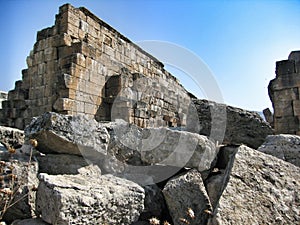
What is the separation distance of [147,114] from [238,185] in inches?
248

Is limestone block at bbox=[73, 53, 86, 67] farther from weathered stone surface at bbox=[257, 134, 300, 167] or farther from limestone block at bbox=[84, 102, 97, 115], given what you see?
weathered stone surface at bbox=[257, 134, 300, 167]

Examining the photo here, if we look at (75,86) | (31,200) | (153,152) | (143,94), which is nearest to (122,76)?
(143,94)

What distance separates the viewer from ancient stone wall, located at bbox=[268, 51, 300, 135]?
312 inches

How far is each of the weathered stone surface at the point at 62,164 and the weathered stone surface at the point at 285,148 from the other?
1950mm

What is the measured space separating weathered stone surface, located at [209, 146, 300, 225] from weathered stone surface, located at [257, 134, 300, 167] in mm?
424

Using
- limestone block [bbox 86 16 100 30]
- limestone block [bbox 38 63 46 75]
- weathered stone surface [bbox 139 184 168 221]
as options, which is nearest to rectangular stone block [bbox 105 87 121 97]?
limestone block [bbox 38 63 46 75]

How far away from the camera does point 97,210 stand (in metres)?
1.86

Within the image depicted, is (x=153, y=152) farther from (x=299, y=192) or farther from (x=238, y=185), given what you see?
(x=299, y=192)

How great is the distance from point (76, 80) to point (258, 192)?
5.31 meters

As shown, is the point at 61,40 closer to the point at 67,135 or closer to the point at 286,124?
the point at 67,135

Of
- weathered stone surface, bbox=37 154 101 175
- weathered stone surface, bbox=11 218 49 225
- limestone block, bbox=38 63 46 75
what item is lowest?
weathered stone surface, bbox=11 218 49 225

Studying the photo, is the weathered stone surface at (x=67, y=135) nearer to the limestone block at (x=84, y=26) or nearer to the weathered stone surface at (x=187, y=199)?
the weathered stone surface at (x=187, y=199)

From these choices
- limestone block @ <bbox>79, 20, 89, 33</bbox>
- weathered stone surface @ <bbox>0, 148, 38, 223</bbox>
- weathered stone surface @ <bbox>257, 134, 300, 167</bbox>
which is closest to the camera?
weathered stone surface @ <bbox>0, 148, 38, 223</bbox>

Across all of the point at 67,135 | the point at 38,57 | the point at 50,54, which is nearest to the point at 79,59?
the point at 50,54
